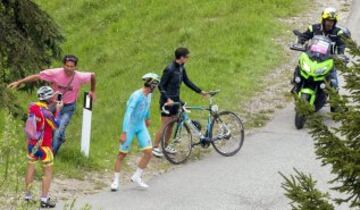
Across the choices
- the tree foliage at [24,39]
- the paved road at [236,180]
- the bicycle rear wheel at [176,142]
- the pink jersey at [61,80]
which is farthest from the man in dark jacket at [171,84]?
the tree foliage at [24,39]

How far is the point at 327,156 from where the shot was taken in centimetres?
477

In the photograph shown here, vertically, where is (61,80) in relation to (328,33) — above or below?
below

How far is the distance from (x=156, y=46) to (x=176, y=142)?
862cm

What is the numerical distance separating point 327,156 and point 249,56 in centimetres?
1420

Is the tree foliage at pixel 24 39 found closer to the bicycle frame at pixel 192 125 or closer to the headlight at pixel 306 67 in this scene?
the bicycle frame at pixel 192 125

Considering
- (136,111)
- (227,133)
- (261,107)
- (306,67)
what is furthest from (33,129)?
(261,107)

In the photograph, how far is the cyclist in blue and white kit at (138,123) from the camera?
11133 millimetres

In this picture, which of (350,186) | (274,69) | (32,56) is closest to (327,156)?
(350,186)

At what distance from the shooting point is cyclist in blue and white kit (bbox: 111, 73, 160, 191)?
11133 millimetres

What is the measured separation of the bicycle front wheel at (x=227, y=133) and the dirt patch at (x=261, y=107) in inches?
38.7

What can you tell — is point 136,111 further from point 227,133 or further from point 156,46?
point 156,46

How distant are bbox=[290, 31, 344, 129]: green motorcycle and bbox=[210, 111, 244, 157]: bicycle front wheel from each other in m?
1.26

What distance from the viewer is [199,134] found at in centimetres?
1292

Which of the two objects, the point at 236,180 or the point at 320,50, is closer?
the point at 236,180
